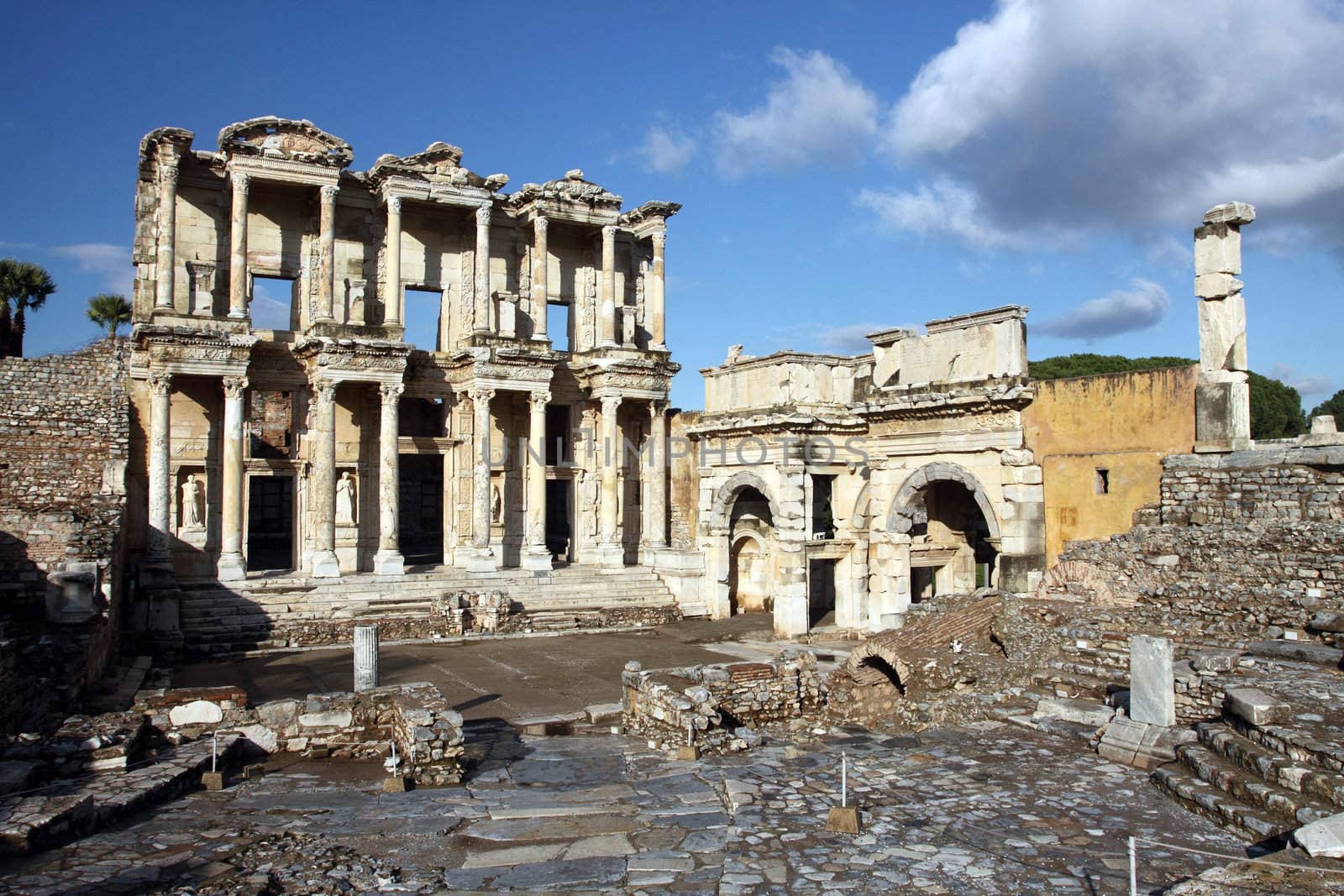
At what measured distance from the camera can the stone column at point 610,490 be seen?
26703 millimetres

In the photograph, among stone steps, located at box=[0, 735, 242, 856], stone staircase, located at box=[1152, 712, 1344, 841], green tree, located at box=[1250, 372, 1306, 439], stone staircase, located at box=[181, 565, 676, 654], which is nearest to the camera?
stone steps, located at box=[0, 735, 242, 856]

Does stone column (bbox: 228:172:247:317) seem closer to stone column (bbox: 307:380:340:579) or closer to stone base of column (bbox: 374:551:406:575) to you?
stone column (bbox: 307:380:340:579)

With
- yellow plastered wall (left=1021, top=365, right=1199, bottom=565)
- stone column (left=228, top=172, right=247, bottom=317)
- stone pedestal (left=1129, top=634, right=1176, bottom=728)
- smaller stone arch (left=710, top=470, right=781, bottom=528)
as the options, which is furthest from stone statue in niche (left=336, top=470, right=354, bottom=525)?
stone pedestal (left=1129, top=634, right=1176, bottom=728)

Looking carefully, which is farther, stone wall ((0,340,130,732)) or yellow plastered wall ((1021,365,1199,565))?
yellow plastered wall ((1021,365,1199,565))

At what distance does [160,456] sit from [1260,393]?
1901 inches

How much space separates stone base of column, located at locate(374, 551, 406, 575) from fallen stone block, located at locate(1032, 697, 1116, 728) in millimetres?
16048

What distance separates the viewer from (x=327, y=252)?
24.1m

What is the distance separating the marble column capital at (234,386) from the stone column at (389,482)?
10.0ft

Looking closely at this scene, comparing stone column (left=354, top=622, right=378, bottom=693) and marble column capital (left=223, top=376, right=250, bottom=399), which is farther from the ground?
marble column capital (left=223, top=376, right=250, bottom=399)

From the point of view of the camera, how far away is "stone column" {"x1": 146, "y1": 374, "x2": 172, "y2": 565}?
2192 centimetres

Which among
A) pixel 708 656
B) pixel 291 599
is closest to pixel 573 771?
pixel 708 656

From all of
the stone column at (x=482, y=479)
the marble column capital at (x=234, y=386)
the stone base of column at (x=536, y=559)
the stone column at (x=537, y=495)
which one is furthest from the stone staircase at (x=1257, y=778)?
the marble column capital at (x=234, y=386)

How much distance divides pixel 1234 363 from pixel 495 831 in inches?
471

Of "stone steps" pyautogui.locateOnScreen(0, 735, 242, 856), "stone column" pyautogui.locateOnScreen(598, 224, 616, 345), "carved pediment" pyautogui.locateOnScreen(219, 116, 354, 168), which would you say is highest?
"carved pediment" pyautogui.locateOnScreen(219, 116, 354, 168)
